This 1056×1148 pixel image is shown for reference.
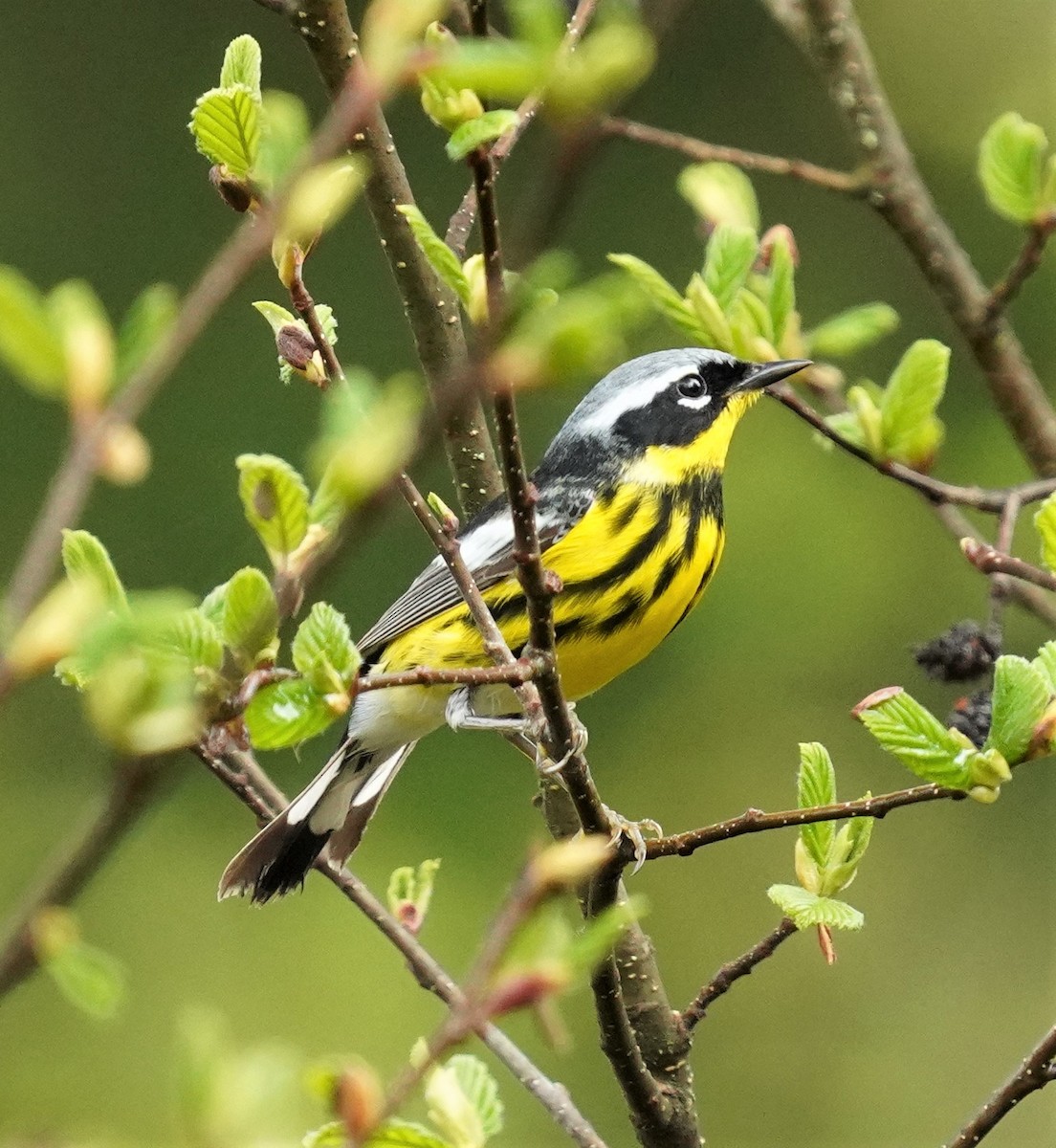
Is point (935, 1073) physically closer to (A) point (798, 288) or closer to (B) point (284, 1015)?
(B) point (284, 1015)

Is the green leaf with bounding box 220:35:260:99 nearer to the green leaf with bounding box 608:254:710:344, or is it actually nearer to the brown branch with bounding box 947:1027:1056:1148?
the green leaf with bounding box 608:254:710:344

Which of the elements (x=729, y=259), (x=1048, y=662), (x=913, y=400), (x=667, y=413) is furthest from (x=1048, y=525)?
(x=667, y=413)

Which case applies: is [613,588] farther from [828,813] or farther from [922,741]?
[922,741]

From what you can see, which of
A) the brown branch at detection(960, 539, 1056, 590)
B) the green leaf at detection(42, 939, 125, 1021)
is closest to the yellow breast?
the brown branch at detection(960, 539, 1056, 590)

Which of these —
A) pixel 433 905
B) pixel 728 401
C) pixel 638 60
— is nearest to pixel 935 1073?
pixel 433 905

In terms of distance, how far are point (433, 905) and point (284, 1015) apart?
1.58ft

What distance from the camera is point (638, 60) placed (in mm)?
563

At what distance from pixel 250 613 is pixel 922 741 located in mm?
472

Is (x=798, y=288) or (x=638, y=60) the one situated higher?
(x=638, y=60)

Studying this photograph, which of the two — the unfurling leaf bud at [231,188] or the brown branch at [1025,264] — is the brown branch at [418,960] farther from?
the brown branch at [1025,264]

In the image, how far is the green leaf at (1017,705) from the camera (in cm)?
101

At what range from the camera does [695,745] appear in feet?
16.8

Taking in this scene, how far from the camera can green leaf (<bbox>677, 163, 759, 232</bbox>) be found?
1675 millimetres

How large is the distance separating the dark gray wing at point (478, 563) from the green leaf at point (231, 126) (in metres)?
0.98
